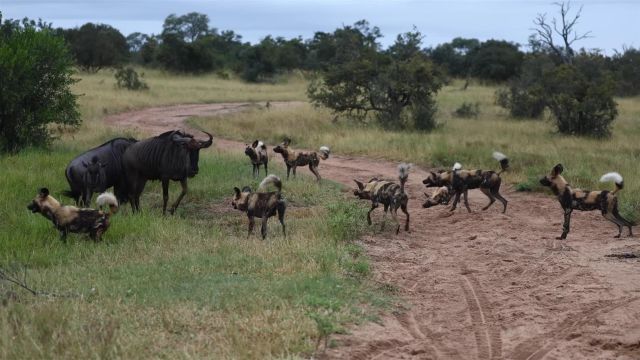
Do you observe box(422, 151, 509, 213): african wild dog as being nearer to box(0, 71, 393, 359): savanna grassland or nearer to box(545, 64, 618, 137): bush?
box(0, 71, 393, 359): savanna grassland

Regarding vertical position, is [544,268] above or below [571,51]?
below

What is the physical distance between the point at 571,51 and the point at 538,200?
1992 centimetres

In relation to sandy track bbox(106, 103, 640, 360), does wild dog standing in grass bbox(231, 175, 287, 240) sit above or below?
above

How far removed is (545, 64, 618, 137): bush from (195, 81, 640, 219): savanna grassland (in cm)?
61

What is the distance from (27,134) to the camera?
1589cm

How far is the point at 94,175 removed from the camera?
11086 millimetres

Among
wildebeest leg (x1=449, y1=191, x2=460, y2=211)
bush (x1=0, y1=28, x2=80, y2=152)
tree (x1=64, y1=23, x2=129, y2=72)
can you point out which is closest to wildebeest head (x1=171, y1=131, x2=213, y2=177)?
wildebeest leg (x1=449, y1=191, x2=460, y2=211)

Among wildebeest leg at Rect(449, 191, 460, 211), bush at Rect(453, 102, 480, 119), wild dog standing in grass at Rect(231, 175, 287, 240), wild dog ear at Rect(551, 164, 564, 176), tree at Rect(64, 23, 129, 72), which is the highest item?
tree at Rect(64, 23, 129, 72)

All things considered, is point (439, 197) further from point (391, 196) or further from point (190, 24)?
point (190, 24)

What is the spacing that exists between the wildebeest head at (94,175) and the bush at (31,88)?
5.34 metres

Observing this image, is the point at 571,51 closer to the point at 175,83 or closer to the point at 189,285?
the point at 175,83

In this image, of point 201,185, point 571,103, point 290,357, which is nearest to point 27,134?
point 201,185

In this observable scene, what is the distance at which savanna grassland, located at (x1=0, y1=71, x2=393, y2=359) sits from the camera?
5.69 m

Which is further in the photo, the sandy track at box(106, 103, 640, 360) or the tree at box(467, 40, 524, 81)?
the tree at box(467, 40, 524, 81)
